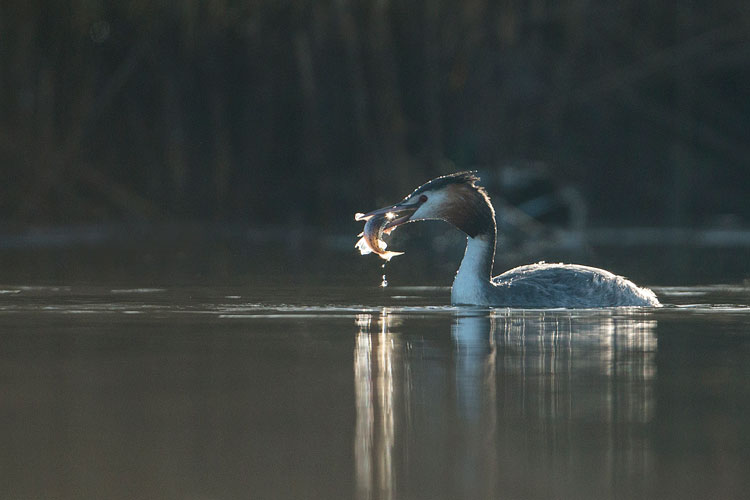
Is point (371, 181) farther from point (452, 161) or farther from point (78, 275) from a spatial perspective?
point (78, 275)

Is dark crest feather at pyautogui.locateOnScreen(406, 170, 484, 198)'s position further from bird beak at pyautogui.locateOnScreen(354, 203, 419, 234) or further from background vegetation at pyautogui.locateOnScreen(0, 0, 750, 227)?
background vegetation at pyautogui.locateOnScreen(0, 0, 750, 227)

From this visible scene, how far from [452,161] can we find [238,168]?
9.14 ft

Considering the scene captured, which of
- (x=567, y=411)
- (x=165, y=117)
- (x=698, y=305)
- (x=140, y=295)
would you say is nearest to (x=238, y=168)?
(x=165, y=117)

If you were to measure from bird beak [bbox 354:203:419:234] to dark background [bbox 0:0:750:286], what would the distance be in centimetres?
651

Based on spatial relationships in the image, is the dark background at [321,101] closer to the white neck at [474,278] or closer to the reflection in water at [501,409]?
the white neck at [474,278]

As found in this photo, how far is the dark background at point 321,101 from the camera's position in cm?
1708

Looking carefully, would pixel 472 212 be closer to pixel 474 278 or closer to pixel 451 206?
pixel 451 206

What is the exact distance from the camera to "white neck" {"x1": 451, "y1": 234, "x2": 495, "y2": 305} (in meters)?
9.61

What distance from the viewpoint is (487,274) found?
9.91 metres

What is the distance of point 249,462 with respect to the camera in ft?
15.0

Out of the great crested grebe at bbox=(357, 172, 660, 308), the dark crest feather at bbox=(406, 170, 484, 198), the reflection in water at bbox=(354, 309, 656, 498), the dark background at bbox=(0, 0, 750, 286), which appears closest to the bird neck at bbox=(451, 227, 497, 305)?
the great crested grebe at bbox=(357, 172, 660, 308)

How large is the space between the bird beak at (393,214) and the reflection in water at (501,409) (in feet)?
4.76

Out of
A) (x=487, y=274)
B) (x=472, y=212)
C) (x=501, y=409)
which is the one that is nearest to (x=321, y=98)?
→ (x=472, y=212)

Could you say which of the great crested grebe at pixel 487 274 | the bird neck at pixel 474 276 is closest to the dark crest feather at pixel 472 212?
the great crested grebe at pixel 487 274
